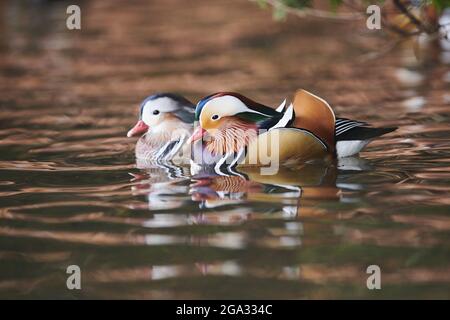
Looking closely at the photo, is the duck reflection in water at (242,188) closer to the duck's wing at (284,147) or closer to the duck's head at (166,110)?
the duck's wing at (284,147)

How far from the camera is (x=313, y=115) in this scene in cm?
627

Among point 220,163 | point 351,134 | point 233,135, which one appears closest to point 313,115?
point 351,134

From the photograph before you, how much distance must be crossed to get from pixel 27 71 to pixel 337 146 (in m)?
5.97

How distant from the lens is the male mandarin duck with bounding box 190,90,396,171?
6.24 metres

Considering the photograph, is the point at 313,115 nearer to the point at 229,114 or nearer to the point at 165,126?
the point at 229,114

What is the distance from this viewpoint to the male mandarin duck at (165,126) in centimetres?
692

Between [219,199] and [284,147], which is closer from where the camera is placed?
[219,199]

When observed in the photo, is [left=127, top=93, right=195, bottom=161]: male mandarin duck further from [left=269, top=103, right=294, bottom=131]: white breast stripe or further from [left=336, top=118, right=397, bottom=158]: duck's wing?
[left=336, top=118, right=397, bottom=158]: duck's wing

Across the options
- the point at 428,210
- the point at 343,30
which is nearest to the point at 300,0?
the point at 428,210

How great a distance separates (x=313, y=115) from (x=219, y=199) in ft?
2.85

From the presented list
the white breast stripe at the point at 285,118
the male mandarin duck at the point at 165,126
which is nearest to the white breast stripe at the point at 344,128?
the white breast stripe at the point at 285,118

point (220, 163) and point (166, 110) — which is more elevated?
point (166, 110)

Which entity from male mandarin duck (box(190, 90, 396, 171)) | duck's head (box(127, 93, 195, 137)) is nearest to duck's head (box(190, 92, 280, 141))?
male mandarin duck (box(190, 90, 396, 171))

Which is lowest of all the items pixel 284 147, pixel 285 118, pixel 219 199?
pixel 219 199
